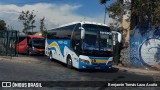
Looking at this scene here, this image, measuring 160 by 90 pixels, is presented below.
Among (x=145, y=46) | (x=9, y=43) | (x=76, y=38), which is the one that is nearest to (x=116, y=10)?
(x=145, y=46)

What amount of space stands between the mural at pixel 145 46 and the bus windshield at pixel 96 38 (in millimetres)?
5875

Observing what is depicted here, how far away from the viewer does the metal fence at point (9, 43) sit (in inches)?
1216

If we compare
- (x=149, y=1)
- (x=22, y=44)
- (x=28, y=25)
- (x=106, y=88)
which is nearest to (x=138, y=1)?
(x=149, y=1)

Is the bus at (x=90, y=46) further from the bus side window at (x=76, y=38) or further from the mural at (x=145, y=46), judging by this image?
the mural at (x=145, y=46)

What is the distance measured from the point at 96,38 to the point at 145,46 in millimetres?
6817

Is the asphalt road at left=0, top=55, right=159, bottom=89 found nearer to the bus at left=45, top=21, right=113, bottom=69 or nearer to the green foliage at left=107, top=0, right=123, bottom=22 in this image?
the bus at left=45, top=21, right=113, bottom=69

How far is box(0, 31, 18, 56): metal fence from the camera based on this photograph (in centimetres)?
3089

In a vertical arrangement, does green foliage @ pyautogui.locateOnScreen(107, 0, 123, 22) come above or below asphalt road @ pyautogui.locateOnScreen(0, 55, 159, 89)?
above

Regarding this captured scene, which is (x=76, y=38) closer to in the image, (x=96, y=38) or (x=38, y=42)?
→ (x=96, y=38)

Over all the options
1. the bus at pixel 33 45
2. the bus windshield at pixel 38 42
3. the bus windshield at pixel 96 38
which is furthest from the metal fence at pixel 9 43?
the bus windshield at pixel 96 38

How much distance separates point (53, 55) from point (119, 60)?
5.45m

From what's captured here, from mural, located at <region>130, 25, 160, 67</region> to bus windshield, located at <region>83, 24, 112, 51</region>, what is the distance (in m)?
5.87

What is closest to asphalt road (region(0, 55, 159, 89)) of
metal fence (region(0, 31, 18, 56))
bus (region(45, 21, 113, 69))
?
bus (region(45, 21, 113, 69))

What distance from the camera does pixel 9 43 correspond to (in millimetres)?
31234
